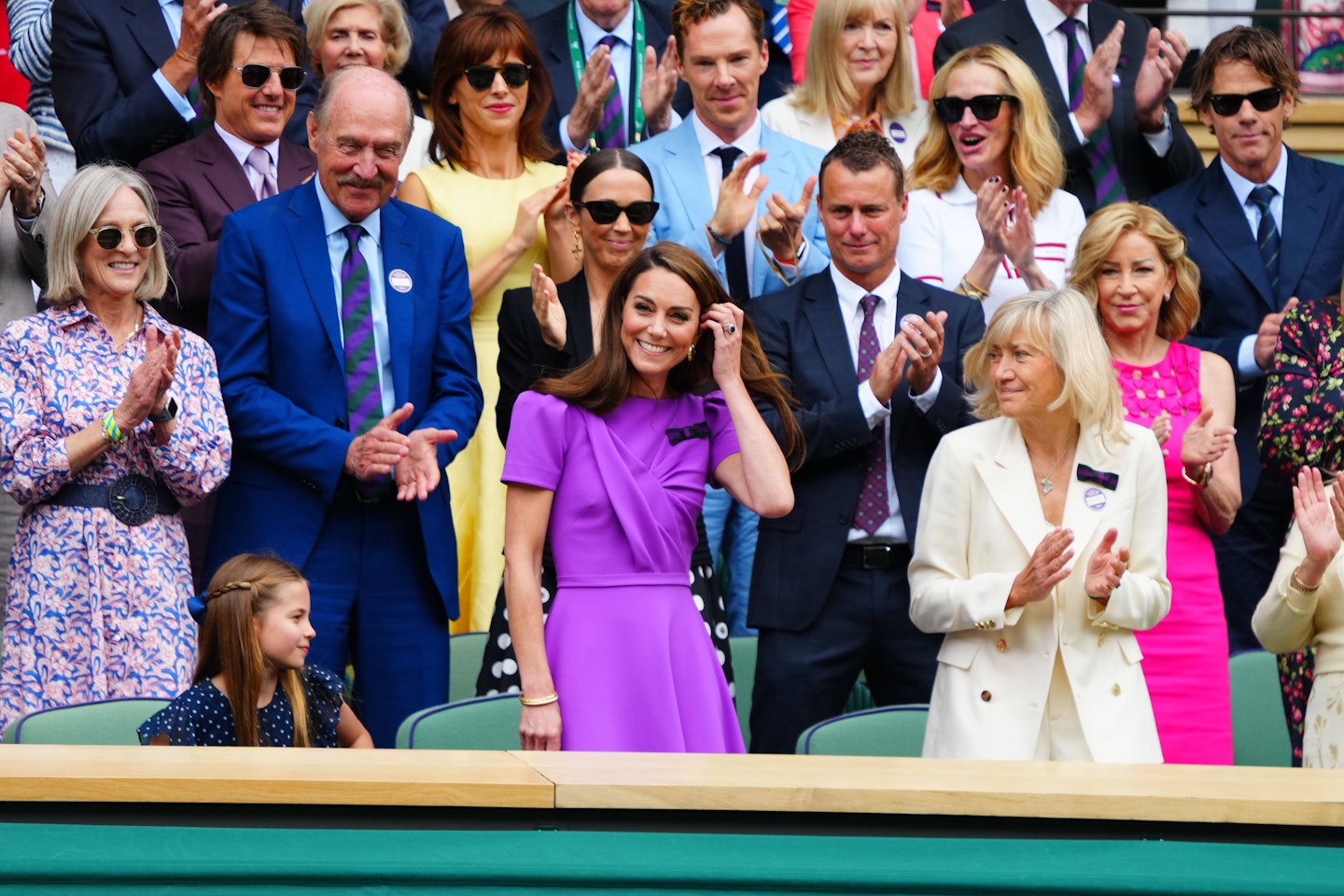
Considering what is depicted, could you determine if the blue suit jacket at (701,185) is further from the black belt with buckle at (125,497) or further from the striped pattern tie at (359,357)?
the black belt with buckle at (125,497)

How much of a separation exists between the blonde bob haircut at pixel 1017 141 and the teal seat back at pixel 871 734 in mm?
2035

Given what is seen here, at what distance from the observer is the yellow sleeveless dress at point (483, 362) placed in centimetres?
492

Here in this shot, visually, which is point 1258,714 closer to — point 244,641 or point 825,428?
point 825,428

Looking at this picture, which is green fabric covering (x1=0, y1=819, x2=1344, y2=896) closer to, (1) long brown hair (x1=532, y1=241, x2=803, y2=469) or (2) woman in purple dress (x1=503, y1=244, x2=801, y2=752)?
(2) woman in purple dress (x1=503, y1=244, x2=801, y2=752)

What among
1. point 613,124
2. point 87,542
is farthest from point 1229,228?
point 87,542

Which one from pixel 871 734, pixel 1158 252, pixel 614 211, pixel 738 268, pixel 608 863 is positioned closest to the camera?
pixel 608 863

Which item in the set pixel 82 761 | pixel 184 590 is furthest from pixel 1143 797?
pixel 184 590

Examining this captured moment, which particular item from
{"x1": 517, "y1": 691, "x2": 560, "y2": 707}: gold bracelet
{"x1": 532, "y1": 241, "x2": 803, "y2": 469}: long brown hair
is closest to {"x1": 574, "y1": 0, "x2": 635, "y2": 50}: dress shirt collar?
{"x1": 532, "y1": 241, "x2": 803, "y2": 469}: long brown hair

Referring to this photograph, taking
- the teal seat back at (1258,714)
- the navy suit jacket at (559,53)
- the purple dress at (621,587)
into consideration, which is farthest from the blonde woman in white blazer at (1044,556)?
the navy suit jacket at (559,53)

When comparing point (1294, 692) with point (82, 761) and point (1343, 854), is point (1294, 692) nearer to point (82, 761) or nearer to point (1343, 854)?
point (1343, 854)

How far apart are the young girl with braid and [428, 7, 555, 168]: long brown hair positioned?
1.74 metres

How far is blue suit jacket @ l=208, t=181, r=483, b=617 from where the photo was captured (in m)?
4.20

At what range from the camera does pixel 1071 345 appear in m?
3.84

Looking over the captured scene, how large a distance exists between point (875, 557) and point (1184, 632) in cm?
74
